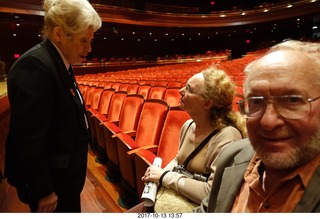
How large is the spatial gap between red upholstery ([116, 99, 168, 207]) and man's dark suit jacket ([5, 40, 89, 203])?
0.33 metres

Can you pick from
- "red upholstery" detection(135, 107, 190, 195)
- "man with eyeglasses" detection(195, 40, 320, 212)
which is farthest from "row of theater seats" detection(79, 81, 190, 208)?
"man with eyeglasses" detection(195, 40, 320, 212)

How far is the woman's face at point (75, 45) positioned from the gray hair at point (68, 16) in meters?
0.01

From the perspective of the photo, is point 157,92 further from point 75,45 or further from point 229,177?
point 229,177

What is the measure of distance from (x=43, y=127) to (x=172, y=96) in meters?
0.89

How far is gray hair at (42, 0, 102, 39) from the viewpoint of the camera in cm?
47

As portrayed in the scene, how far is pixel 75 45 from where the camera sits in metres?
0.50

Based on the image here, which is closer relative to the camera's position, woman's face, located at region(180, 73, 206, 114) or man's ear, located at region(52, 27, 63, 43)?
man's ear, located at region(52, 27, 63, 43)

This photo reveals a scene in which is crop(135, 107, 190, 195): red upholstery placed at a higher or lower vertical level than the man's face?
lower

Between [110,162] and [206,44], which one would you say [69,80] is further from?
[206,44]

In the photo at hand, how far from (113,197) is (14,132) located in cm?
65

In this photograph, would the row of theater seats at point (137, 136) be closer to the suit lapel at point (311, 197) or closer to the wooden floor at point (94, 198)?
the wooden floor at point (94, 198)

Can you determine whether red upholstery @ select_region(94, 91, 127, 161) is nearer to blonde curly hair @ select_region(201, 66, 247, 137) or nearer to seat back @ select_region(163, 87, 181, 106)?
seat back @ select_region(163, 87, 181, 106)

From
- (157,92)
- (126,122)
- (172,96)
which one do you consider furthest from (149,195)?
(157,92)

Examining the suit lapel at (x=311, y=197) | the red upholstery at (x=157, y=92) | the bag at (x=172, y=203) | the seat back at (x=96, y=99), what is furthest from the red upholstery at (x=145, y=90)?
the suit lapel at (x=311, y=197)
